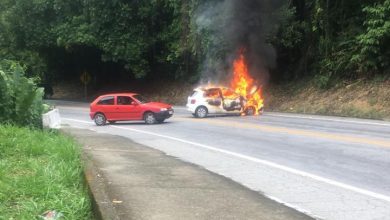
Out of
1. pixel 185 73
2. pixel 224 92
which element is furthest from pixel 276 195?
pixel 185 73

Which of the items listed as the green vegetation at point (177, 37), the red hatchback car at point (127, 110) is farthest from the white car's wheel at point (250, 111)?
the green vegetation at point (177, 37)

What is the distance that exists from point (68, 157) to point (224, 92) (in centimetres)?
1643

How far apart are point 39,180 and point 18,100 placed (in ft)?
23.4

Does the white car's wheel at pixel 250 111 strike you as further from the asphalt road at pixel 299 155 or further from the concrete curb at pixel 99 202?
the concrete curb at pixel 99 202

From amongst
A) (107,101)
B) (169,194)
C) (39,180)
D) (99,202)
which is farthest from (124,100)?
(99,202)

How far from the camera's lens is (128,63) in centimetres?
3928

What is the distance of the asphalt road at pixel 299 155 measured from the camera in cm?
805

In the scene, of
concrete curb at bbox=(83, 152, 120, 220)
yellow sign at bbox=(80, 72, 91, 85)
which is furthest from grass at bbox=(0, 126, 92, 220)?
yellow sign at bbox=(80, 72, 91, 85)

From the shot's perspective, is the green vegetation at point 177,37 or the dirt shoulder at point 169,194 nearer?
the dirt shoulder at point 169,194

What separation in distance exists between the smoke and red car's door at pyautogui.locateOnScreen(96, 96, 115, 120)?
904cm

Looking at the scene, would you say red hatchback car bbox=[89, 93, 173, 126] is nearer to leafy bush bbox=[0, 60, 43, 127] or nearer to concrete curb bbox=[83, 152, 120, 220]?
leafy bush bbox=[0, 60, 43, 127]

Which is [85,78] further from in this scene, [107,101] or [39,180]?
[39,180]

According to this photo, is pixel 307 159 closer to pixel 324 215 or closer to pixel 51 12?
pixel 324 215

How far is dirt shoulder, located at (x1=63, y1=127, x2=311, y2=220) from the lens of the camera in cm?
688
